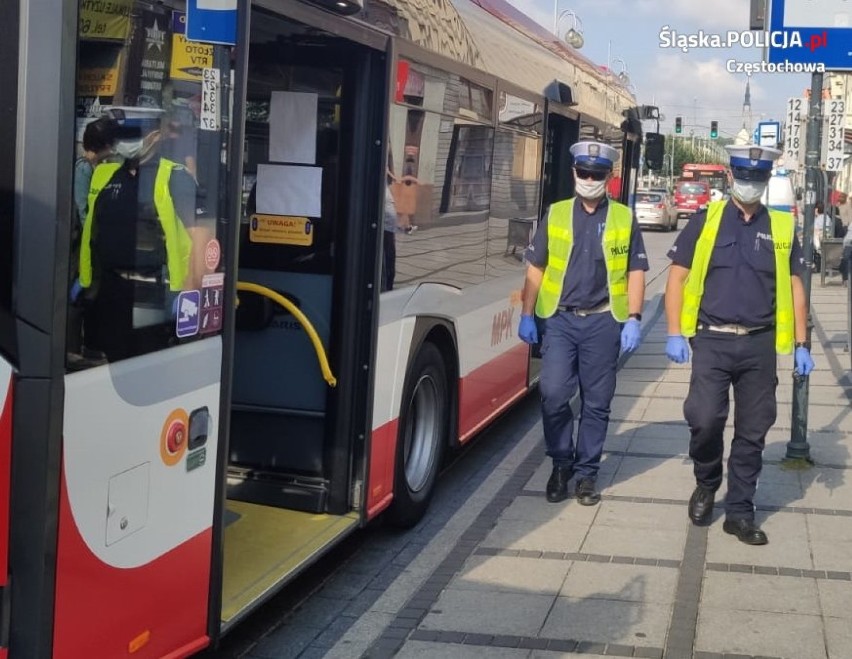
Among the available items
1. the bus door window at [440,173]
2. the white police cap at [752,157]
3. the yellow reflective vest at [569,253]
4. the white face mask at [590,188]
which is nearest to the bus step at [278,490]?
the bus door window at [440,173]

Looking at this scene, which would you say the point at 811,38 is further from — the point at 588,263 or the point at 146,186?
the point at 146,186

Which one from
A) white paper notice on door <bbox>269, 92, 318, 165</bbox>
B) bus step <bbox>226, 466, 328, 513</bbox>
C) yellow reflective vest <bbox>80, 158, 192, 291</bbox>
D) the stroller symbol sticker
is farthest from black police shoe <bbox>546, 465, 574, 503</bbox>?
yellow reflective vest <bbox>80, 158, 192, 291</bbox>

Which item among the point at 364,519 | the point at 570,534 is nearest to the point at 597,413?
the point at 570,534

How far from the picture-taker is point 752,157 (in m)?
6.07

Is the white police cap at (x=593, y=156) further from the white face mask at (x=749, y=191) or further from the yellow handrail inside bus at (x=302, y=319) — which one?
the yellow handrail inside bus at (x=302, y=319)

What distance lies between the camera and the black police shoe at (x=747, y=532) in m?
6.24

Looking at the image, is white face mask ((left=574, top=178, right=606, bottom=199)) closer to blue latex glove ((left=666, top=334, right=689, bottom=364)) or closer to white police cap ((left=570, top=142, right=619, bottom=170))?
white police cap ((left=570, top=142, right=619, bottom=170))

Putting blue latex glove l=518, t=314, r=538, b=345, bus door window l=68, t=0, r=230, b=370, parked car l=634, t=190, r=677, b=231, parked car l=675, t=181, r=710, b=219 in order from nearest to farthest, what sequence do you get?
bus door window l=68, t=0, r=230, b=370
blue latex glove l=518, t=314, r=538, b=345
parked car l=634, t=190, r=677, b=231
parked car l=675, t=181, r=710, b=219

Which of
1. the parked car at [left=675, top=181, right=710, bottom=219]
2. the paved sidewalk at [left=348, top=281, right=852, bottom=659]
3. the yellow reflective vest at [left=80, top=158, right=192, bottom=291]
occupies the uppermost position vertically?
the parked car at [left=675, top=181, right=710, bottom=219]

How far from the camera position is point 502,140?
7570mm

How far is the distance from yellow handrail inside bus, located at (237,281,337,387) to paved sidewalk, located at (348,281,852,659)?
1061 millimetres

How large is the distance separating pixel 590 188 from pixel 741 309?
3.72 ft

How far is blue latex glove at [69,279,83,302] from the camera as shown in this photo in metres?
3.16

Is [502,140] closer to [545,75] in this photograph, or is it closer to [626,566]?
[545,75]
